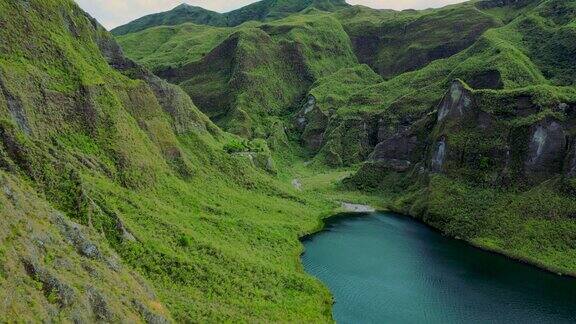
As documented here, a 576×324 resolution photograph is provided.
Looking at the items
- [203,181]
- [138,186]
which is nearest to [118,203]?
[138,186]

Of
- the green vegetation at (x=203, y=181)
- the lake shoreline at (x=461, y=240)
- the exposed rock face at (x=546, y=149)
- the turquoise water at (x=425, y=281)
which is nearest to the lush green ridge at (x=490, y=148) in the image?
the exposed rock face at (x=546, y=149)

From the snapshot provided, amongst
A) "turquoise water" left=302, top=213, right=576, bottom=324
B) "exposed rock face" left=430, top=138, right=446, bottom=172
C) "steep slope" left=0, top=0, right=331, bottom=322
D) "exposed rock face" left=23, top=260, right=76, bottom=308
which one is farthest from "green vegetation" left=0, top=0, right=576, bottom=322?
"turquoise water" left=302, top=213, right=576, bottom=324

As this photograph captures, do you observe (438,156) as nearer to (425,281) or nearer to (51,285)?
(425,281)

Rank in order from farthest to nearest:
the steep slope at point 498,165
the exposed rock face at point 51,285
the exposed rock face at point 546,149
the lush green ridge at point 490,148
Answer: the exposed rock face at point 546,149 < the lush green ridge at point 490,148 < the steep slope at point 498,165 < the exposed rock face at point 51,285

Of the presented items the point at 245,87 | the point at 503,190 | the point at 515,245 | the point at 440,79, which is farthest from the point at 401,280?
the point at 245,87

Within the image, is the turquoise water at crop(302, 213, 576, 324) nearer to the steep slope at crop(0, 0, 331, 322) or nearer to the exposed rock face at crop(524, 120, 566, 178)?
the steep slope at crop(0, 0, 331, 322)

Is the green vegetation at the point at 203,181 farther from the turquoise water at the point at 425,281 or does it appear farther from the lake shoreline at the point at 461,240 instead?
the turquoise water at the point at 425,281
